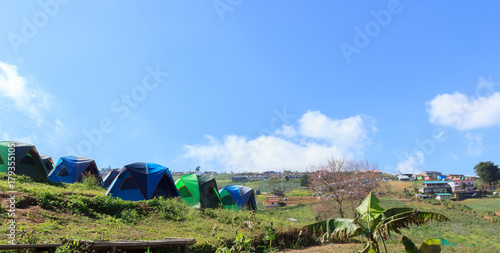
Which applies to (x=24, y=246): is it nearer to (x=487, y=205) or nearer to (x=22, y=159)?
(x=22, y=159)

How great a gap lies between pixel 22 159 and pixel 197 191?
33.2 ft

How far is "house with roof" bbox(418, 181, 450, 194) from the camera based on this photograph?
66.1 m

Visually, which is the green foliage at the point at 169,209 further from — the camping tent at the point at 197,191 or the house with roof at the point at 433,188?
the house with roof at the point at 433,188

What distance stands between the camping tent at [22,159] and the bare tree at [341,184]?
60.9ft

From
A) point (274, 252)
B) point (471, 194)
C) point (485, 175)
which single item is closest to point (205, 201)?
point (274, 252)

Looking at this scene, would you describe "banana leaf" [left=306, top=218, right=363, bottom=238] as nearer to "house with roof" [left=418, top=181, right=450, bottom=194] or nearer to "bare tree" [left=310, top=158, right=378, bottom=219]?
"bare tree" [left=310, top=158, right=378, bottom=219]

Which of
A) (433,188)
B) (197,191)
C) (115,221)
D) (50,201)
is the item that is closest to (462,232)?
(197,191)

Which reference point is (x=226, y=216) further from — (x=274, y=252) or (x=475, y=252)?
(x=475, y=252)

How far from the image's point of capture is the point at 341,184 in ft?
67.3

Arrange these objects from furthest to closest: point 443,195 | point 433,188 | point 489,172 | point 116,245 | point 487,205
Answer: point 489,172 < point 433,188 < point 443,195 < point 487,205 < point 116,245

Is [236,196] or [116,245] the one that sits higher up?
[236,196]

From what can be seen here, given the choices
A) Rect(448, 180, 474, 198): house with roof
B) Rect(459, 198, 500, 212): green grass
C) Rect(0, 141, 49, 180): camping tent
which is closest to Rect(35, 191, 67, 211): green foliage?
Rect(0, 141, 49, 180): camping tent

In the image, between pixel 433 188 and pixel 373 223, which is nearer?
pixel 373 223

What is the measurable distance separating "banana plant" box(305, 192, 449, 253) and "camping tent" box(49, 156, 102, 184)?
2157cm
